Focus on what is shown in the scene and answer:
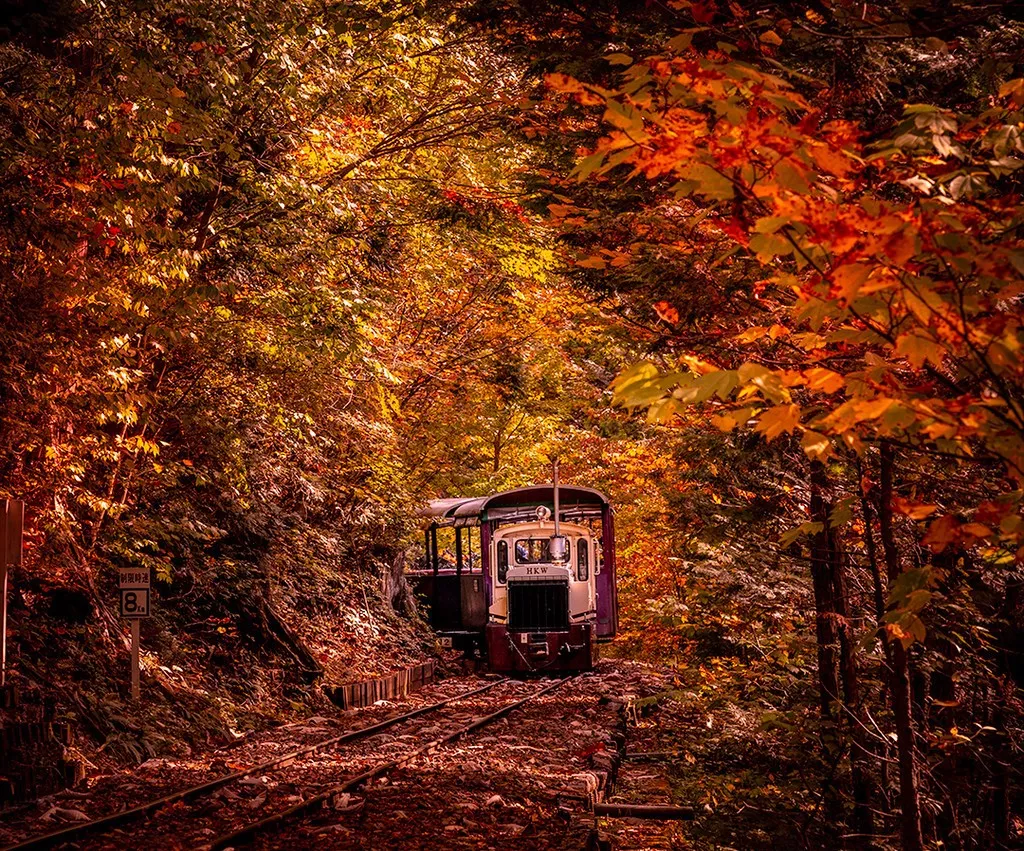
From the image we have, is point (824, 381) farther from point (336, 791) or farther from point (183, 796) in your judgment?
point (183, 796)

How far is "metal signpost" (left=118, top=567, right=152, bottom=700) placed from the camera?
11.6 meters

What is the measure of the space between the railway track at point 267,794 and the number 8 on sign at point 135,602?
7.56 ft

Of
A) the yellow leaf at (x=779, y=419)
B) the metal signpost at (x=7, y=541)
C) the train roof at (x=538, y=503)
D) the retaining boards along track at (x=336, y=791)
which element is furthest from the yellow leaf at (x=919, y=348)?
the train roof at (x=538, y=503)

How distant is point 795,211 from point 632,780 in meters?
8.59

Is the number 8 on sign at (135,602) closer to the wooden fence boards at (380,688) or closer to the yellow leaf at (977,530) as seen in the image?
the wooden fence boards at (380,688)

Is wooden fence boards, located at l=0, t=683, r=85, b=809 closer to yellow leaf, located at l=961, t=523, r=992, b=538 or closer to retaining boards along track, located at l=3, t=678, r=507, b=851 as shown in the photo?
retaining boards along track, located at l=3, t=678, r=507, b=851

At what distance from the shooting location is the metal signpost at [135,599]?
11.6m

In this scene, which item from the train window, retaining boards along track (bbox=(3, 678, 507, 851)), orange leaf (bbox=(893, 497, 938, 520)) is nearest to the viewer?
orange leaf (bbox=(893, 497, 938, 520))

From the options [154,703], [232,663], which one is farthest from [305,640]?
[154,703]

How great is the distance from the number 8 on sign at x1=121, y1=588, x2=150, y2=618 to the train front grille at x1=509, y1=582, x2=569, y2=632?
31.5 ft

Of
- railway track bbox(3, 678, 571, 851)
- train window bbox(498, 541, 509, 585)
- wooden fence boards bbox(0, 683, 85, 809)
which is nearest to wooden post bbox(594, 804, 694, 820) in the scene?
railway track bbox(3, 678, 571, 851)

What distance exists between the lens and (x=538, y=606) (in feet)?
66.3

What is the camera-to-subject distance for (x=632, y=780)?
33.7 ft

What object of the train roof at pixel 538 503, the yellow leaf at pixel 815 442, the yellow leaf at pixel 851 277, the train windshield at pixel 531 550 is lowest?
the train windshield at pixel 531 550
